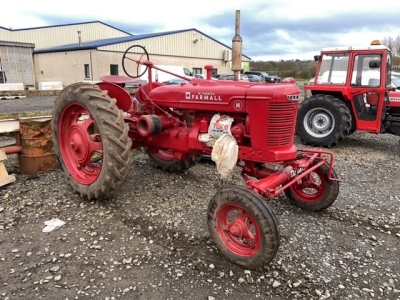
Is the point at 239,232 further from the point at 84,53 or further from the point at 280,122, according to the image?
the point at 84,53

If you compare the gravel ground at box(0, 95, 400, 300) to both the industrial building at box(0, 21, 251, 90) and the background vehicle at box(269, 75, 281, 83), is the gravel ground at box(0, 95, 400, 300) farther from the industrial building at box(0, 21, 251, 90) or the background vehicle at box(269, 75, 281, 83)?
the industrial building at box(0, 21, 251, 90)

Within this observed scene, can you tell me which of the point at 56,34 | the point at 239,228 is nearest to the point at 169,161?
the point at 239,228

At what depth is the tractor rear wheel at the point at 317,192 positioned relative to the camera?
3.44 m

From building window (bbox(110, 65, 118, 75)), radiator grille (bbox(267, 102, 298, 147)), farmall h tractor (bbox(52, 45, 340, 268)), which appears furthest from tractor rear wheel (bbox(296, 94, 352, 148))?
building window (bbox(110, 65, 118, 75))

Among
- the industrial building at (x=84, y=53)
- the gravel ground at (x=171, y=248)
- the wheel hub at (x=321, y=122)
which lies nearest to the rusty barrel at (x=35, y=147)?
the gravel ground at (x=171, y=248)

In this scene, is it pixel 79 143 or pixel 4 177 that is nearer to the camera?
pixel 79 143

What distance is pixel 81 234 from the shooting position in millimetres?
3125

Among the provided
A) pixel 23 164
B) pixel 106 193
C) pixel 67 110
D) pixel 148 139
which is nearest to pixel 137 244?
pixel 106 193

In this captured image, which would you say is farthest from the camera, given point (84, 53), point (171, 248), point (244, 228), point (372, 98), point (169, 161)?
point (84, 53)

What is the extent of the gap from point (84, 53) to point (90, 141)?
22.8 m

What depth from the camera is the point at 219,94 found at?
329 cm

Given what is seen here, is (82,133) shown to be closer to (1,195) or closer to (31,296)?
(1,195)

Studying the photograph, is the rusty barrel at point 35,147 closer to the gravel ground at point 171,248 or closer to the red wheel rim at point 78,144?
the gravel ground at point 171,248

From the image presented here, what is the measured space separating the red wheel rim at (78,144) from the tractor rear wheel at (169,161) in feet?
2.99
